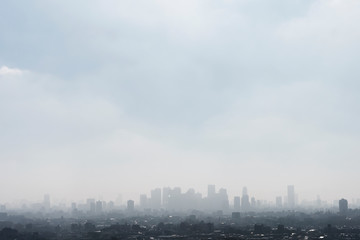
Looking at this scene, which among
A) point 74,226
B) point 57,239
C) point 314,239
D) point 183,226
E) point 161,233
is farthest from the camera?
point 74,226

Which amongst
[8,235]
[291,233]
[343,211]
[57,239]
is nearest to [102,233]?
[57,239]

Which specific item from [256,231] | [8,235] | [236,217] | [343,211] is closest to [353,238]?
[256,231]

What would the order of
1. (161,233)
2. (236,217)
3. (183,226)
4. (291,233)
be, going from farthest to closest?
(236,217)
(183,226)
(161,233)
(291,233)

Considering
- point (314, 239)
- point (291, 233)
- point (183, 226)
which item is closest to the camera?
point (314, 239)

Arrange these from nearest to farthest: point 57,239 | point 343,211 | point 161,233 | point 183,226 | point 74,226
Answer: point 57,239 → point 161,233 → point 183,226 → point 74,226 → point 343,211

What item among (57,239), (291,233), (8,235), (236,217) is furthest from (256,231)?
(236,217)

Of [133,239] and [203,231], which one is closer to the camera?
[133,239]

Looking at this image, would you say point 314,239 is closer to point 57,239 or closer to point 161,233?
point 161,233

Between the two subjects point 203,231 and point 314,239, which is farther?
point 203,231

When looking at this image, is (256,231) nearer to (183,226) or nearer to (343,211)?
(183,226)
